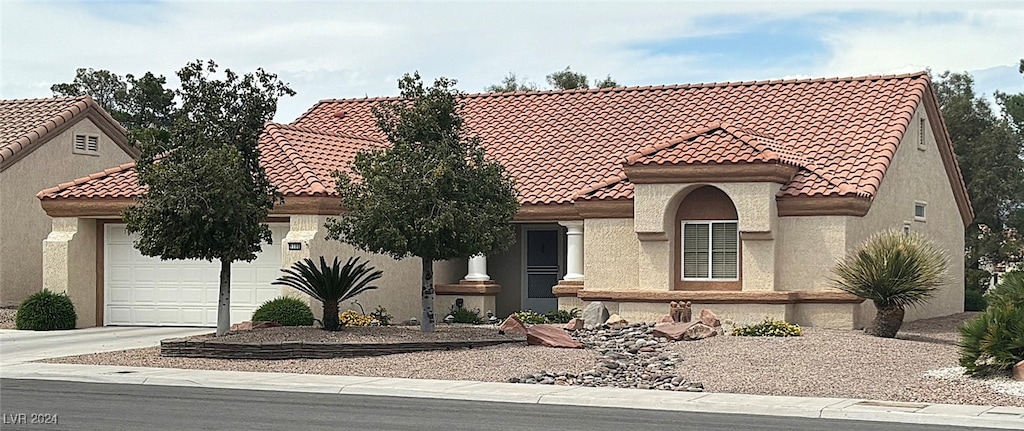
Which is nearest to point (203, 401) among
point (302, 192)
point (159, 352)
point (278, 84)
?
point (159, 352)

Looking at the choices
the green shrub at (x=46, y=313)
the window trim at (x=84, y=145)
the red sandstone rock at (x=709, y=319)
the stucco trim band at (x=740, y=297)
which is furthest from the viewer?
the window trim at (x=84, y=145)

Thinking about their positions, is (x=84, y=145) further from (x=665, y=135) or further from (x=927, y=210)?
(x=927, y=210)

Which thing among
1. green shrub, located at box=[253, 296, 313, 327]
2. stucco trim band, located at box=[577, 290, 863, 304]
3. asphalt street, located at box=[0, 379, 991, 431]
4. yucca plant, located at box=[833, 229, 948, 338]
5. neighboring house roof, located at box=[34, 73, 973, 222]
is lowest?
asphalt street, located at box=[0, 379, 991, 431]

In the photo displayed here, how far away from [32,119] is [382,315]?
12.2 metres

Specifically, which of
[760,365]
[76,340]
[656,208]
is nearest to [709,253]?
[656,208]

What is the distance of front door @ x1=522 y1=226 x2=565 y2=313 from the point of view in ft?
102

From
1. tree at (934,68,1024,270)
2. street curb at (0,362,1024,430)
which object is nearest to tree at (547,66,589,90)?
tree at (934,68,1024,270)

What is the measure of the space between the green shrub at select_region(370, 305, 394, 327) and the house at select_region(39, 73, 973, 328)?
9.2 inches

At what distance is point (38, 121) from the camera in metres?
33.8

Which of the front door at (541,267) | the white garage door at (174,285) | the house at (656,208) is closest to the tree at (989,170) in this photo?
the house at (656,208)

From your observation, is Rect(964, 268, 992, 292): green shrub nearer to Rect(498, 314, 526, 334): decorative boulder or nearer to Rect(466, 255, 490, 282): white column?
Rect(466, 255, 490, 282): white column

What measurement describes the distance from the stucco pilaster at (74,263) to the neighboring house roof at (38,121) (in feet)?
15.0

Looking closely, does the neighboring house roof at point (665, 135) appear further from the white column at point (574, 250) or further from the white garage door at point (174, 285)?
the white garage door at point (174, 285)

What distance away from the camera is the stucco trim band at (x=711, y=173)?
25359 millimetres
